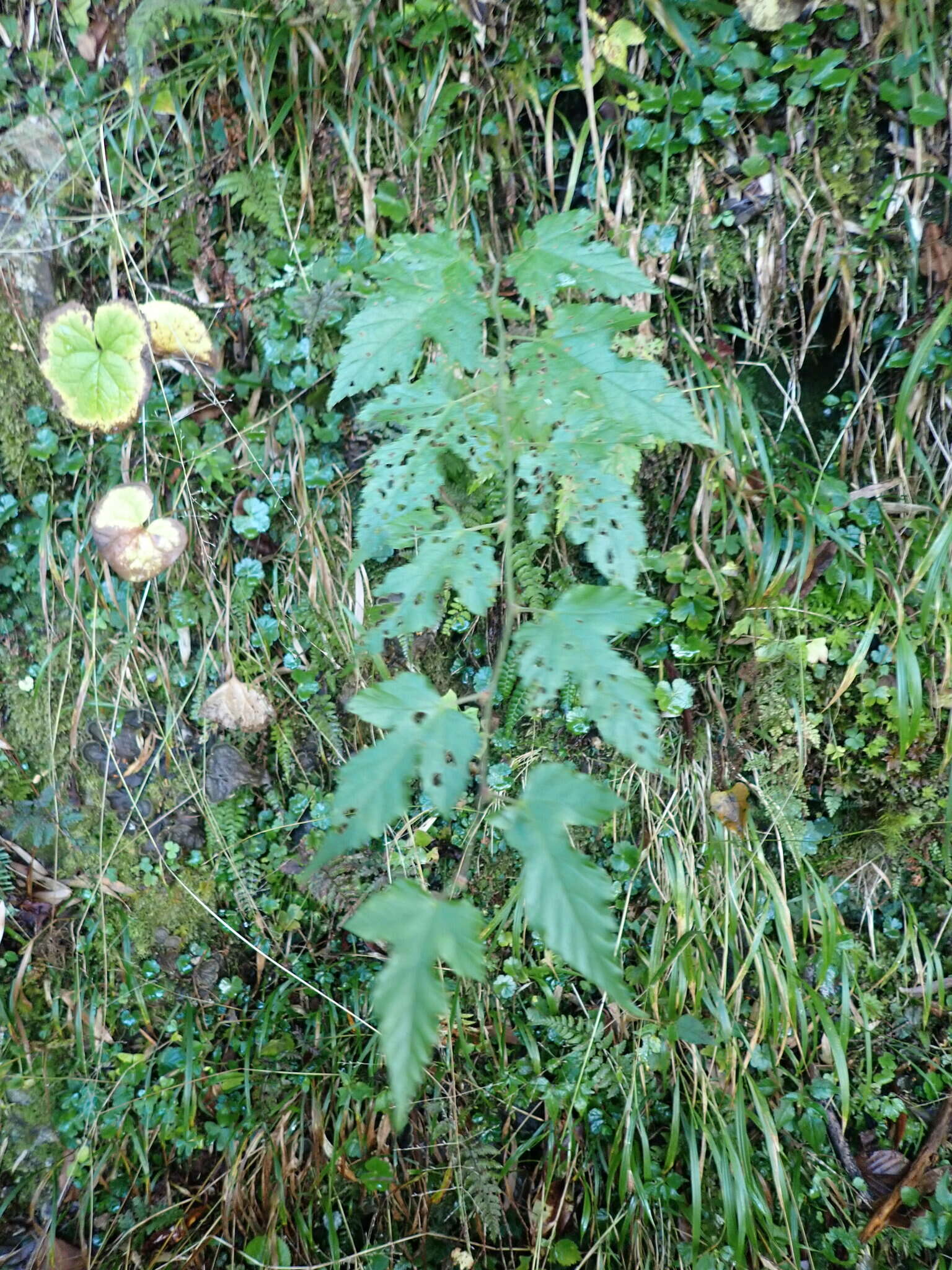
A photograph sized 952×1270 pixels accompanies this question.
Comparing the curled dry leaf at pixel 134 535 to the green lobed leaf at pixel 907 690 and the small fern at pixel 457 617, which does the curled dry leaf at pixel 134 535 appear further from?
the green lobed leaf at pixel 907 690

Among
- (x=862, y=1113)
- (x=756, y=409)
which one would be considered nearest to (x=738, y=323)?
(x=756, y=409)

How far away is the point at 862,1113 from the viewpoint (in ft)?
5.90

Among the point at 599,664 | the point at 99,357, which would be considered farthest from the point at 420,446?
the point at 99,357

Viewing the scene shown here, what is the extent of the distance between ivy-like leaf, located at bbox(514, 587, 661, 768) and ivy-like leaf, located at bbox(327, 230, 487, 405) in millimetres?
460

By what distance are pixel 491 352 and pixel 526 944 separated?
1.40 m

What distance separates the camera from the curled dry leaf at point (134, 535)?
168 centimetres

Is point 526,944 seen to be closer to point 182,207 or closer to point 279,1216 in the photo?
point 279,1216

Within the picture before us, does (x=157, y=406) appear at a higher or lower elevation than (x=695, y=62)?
lower

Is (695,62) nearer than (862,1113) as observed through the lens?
Yes

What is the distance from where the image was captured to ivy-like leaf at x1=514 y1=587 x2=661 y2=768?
0.91m

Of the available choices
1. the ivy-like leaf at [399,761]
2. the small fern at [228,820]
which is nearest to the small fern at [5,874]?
the small fern at [228,820]

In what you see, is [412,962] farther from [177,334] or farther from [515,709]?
[177,334]

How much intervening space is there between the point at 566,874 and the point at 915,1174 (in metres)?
1.65

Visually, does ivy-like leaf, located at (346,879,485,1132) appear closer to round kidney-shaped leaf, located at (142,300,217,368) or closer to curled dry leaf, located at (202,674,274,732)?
curled dry leaf, located at (202,674,274,732)
